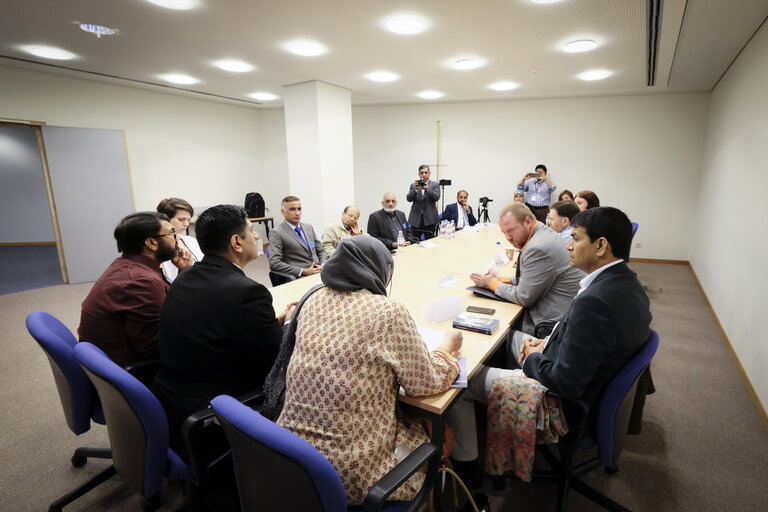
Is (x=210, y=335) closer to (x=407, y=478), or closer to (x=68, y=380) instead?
(x=68, y=380)

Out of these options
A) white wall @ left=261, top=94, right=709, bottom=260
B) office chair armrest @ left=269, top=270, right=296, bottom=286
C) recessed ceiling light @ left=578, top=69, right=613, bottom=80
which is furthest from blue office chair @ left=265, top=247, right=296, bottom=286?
recessed ceiling light @ left=578, top=69, right=613, bottom=80

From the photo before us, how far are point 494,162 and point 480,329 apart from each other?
Result: 22.1ft

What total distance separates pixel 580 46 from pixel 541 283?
335 centimetres

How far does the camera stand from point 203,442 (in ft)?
4.94

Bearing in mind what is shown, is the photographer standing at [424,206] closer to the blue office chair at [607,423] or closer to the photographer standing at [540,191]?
the photographer standing at [540,191]

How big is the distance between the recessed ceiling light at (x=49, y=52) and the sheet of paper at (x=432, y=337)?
5262 mm

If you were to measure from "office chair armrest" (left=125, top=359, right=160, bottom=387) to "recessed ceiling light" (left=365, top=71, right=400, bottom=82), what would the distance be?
4.70m

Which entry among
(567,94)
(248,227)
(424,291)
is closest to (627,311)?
(424,291)

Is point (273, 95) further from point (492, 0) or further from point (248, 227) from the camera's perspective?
point (248, 227)

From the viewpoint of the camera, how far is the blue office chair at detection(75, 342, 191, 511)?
1320mm

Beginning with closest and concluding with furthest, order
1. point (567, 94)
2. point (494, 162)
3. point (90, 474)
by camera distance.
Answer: point (90, 474) < point (567, 94) < point (494, 162)

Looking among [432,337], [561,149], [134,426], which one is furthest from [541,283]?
[561,149]

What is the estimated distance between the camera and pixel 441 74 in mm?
5520

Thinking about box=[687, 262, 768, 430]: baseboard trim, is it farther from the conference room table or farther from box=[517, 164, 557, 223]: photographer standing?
box=[517, 164, 557, 223]: photographer standing
